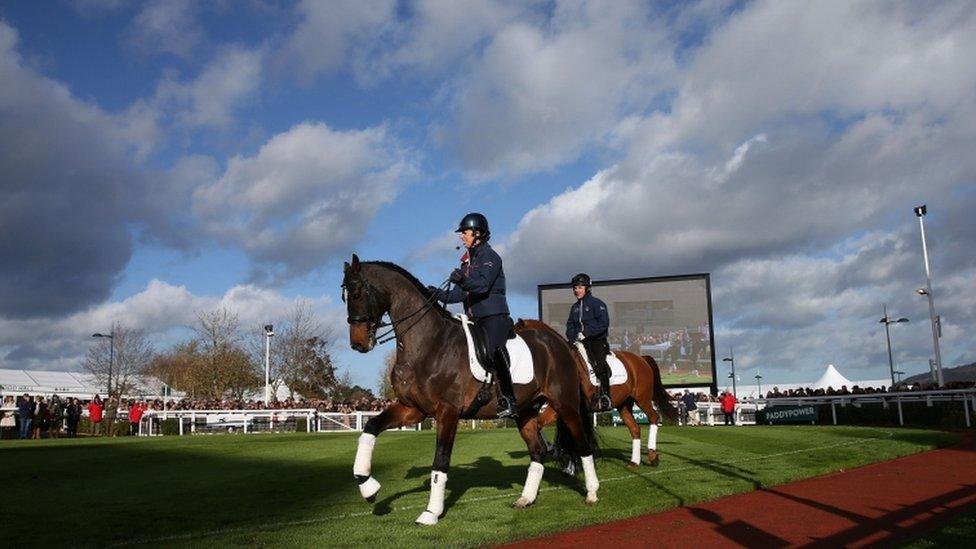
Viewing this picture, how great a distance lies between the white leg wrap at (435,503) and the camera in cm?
703

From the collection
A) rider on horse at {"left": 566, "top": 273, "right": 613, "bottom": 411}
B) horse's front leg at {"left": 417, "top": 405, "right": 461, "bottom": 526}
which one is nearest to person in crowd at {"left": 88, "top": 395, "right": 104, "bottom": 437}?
rider on horse at {"left": 566, "top": 273, "right": 613, "bottom": 411}

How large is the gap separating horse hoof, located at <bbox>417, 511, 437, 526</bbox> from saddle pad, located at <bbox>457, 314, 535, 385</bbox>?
161 centimetres

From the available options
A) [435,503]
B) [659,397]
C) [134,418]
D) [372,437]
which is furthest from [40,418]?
[435,503]

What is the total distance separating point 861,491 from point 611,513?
409cm

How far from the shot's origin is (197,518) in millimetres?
7793

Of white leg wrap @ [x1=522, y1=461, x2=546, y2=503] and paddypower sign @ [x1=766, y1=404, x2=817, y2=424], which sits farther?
paddypower sign @ [x1=766, y1=404, x2=817, y2=424]

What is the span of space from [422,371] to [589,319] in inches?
202

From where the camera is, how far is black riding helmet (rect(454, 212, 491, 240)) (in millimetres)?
8680

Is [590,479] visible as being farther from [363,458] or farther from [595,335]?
[595,335]

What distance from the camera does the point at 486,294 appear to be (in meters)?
8.48

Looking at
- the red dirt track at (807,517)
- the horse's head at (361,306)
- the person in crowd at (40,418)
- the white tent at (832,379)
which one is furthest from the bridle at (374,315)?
the white tent at (832,379)

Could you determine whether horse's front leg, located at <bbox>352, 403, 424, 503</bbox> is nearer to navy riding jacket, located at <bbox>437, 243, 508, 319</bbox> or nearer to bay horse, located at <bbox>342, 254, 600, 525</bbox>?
bay horse, located at <bbox>342, 254, 600, 525</bbox>

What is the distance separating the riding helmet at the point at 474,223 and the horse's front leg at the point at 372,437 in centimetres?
231

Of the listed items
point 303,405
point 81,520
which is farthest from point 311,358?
point 81,520
